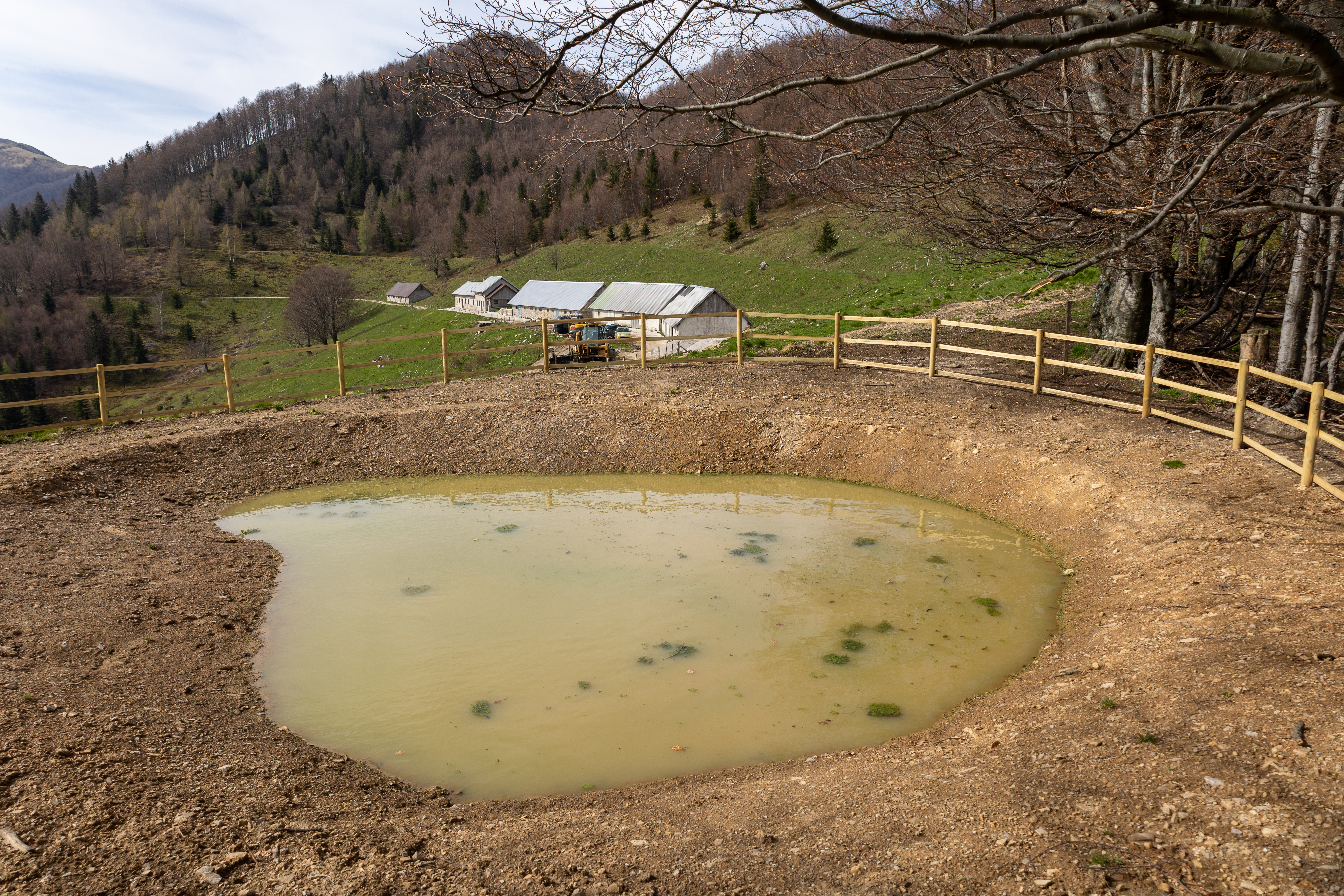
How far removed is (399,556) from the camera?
34.1 ft

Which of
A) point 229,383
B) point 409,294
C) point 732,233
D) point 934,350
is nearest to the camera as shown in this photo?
point 934,350

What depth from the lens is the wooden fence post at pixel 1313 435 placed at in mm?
8383

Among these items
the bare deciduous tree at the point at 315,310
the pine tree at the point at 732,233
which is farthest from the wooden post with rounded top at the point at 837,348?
the bare deciduous tree at the point at 315,310

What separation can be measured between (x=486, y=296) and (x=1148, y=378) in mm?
75786

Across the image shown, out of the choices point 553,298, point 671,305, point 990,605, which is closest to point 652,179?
point 553,298

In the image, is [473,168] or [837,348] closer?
[837,348]

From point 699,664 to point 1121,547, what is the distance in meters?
5.13

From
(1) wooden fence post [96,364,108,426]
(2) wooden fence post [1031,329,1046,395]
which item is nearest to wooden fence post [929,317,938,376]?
(2) wooden fence post [1031,329,1046,395]

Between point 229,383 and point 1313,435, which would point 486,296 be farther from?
point 1313,435

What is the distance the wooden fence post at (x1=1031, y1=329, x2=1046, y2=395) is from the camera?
13695 millimetres

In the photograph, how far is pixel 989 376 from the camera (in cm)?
1561

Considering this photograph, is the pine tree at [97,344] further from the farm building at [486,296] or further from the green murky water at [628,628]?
the green murky water at [628,628]

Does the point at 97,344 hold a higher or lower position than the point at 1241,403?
lower

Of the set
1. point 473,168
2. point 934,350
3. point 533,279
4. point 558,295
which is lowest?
point 934,350
